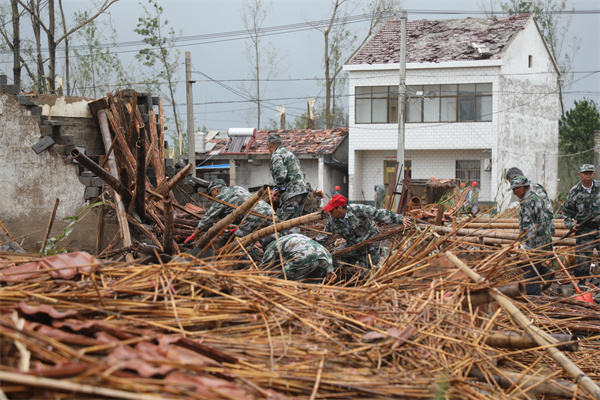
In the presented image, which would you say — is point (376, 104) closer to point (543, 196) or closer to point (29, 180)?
point (29, 180)

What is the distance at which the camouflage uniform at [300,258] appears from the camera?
5.55 m

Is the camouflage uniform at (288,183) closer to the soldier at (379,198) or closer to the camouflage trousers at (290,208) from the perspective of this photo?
the camouflage trousers at (290,208)

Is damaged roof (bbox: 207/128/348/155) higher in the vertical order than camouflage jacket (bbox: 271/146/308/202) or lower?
higher

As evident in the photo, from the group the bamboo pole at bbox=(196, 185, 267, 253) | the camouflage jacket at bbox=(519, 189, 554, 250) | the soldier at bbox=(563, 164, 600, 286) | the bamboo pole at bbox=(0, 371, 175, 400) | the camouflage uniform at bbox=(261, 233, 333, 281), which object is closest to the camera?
the bamboo pole at bbox=(0, 371, 175, 400)

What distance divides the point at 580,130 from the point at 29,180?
28.6 metres

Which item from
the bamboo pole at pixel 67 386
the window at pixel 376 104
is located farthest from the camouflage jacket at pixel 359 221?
the window at pixel 376 104

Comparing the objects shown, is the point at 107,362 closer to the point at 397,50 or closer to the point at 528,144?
Result: the point at 397,50

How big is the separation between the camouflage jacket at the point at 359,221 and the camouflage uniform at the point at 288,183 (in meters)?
1.60

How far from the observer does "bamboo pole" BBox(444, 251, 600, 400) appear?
2.98 metres

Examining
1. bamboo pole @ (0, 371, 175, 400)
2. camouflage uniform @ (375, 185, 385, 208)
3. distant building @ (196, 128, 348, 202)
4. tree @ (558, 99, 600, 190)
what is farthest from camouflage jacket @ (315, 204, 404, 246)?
tree @ (558, 99, 600, 190)

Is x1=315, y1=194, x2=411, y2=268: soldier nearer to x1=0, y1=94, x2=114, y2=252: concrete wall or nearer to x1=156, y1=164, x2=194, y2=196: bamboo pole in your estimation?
x1=156, y1=164, x2=194, y2=196: bamboo pole

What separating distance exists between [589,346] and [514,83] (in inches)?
1003

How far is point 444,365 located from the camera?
293 cm

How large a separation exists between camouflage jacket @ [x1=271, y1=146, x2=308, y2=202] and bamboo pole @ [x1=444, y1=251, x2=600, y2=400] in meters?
4.74
